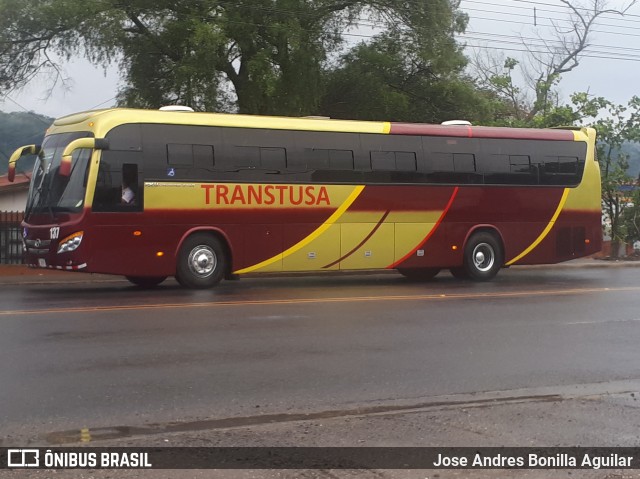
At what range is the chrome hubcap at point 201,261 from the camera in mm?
16844

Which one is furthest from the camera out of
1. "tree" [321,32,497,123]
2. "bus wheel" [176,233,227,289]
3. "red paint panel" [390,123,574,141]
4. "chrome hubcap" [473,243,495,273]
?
"tree" [321,32,497,123]

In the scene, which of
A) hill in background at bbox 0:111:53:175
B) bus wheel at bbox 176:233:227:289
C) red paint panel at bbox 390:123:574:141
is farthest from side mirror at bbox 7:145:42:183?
hill in background at bbox 0:111:53:175

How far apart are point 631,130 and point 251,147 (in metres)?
18.3

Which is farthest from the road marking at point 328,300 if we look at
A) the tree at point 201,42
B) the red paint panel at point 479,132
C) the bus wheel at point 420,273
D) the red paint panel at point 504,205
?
the tree at point 201,42

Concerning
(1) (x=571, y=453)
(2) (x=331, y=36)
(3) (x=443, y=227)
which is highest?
(2) (x=331, y=36)

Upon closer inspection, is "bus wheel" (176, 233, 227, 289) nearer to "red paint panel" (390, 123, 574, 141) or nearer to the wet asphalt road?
the wet asphalt road

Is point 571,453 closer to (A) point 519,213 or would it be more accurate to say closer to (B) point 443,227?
(B) point 443,227

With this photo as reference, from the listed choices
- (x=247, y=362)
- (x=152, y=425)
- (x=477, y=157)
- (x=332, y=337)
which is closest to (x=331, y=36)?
(x=477, y=157)

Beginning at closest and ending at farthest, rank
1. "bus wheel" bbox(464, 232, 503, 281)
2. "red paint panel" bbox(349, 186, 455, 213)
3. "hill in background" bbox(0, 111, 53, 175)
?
"red paint panel" bbox(349, 186, 455, 213), "bus wheel" bbox(464, 232, 503, 281), "hill in background" bbox(0, 111, 53, 175)

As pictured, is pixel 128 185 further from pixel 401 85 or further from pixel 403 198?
pixel 401 85

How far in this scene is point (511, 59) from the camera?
120 ft

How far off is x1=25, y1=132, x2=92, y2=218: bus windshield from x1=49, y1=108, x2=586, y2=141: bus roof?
32cm

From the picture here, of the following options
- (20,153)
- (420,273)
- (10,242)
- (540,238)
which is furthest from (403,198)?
(10,242)

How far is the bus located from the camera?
52.4 ft
